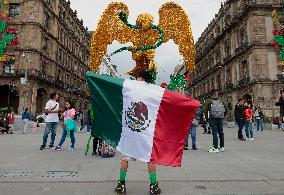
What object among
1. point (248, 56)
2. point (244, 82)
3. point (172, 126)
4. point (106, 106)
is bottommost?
point (172, 126)

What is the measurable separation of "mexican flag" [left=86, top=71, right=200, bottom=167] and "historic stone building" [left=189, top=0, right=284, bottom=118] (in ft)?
72.3

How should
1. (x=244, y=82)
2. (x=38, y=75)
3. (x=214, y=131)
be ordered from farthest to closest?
(x=38, y=75)
(x=244, y=82)
(x=214, y=131)

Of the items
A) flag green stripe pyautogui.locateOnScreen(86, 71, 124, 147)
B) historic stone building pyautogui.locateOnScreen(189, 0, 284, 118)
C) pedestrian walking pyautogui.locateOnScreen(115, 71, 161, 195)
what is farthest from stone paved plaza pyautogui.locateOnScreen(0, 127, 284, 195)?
historic stone building pyautogui.locateOnScreen(189, 0, 284, 118)

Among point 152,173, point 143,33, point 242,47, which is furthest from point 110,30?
point 242,47

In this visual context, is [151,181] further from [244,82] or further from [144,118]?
[244,82]

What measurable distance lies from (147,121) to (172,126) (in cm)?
33

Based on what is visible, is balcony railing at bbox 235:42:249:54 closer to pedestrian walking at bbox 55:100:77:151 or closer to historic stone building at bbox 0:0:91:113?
historic stone building at bbox 0:0:91:113

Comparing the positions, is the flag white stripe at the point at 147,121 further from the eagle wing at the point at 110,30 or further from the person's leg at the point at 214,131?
the person's leg at the point at 214,131

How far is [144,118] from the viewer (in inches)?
147

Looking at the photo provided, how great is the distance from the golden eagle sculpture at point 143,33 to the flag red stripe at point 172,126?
3.41 meters

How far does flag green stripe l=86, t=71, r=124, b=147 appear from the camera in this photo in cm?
382

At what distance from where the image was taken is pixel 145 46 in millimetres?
7113

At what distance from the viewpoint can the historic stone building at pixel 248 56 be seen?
100ft

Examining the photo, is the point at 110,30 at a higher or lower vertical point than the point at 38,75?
lower
